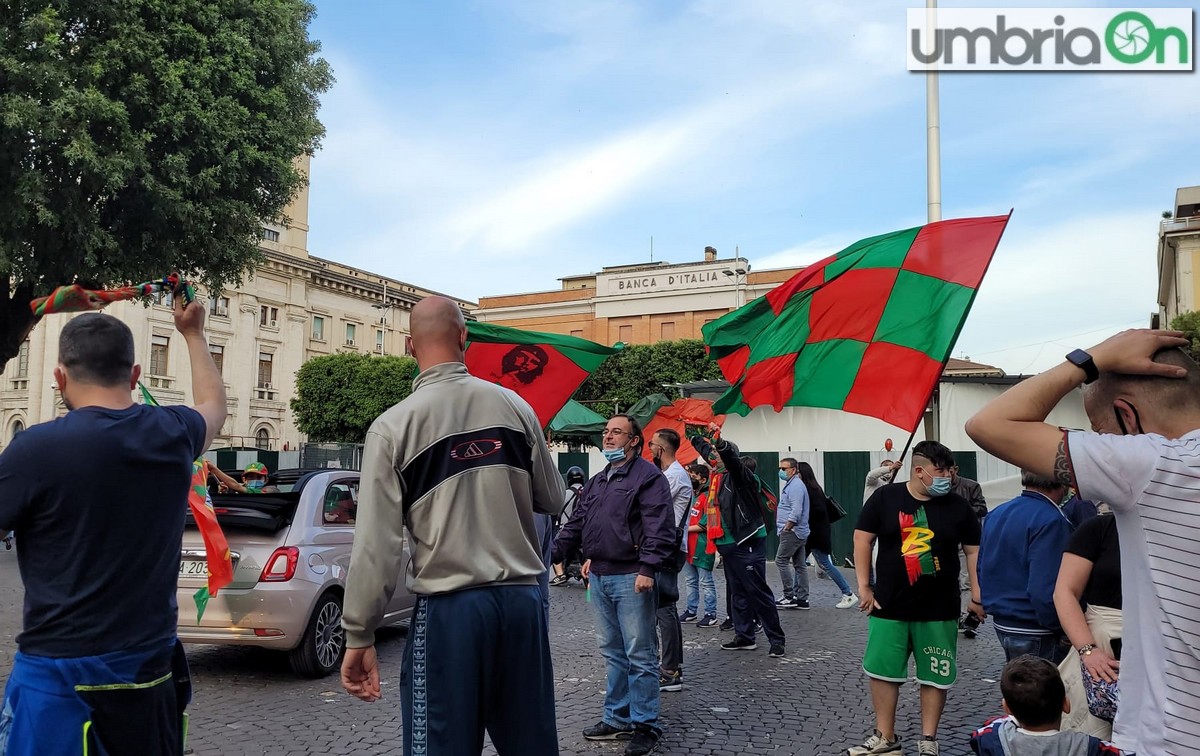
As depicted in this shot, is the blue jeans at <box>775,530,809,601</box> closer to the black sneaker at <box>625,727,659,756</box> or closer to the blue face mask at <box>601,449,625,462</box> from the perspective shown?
the blue face mask at <box>601,449,625,462</box>

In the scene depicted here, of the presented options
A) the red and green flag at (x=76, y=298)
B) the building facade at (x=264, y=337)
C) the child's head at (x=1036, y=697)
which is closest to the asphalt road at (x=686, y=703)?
the child's head at (x=1036, y=697)

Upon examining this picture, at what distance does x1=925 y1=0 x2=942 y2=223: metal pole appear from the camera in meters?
12.7

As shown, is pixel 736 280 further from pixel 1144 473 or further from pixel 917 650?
pixel 1144 473

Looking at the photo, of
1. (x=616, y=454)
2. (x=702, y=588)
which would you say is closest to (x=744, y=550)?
(x=702, y=588)

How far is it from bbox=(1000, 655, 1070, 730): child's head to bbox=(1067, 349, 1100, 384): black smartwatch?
1.54 metres

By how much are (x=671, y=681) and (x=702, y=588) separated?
12.0 feet

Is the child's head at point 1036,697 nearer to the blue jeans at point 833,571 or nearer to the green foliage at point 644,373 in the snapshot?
the blue jeans at point 833,571

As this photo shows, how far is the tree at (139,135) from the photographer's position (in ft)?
47.8

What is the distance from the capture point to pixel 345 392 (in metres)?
49.0

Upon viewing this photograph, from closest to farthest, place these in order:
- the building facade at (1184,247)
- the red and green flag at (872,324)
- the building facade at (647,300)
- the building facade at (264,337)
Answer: the red and green flag at (872,324) → the building facade at (1184,247) → the building facade at (264,337) → the building facade at (647,300)

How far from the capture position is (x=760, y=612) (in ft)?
28.9

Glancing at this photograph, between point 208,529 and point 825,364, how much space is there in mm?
4828

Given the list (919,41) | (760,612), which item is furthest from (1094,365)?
(919,41)

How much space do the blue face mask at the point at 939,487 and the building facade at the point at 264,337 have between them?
42.3 m
